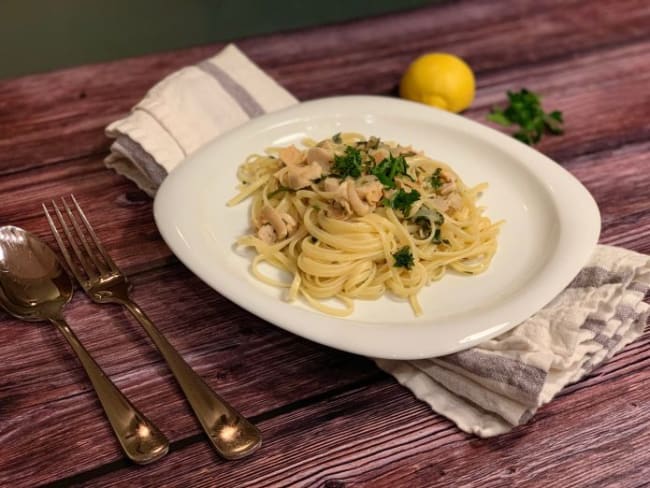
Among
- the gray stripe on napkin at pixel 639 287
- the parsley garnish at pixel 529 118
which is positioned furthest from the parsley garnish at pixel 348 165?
the parsley garnish at pixel 529 118

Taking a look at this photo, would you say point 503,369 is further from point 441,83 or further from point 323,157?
point 441,83

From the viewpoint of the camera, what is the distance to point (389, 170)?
1.40 metres

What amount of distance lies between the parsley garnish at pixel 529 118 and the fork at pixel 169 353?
113 cm

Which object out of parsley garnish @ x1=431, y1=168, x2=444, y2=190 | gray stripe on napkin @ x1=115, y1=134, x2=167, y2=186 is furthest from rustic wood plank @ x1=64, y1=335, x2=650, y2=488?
gray stripe on napkin @ x1=115, y1=134, x2=167, y2=186

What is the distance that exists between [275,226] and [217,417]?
406 mm

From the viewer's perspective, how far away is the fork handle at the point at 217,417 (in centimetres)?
110

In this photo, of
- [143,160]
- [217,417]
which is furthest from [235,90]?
[217,417]

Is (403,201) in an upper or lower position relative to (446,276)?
upper

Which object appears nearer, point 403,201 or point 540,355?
point 540,355

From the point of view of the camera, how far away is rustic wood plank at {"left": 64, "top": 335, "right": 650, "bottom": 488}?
3.59ft

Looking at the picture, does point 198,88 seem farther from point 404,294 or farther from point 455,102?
point 404,294

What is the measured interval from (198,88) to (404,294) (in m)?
0.88

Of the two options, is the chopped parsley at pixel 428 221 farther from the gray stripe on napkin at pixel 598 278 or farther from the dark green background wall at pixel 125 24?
the dark green background wall at pixel 125 24

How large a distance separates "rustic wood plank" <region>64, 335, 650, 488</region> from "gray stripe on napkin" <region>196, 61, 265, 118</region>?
2.94 ft
